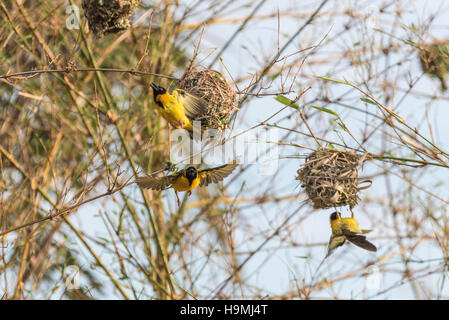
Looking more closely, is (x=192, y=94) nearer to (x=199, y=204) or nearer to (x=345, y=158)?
(x=345, y=158)

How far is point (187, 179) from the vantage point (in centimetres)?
274

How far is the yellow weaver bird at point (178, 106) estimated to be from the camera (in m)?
2.61

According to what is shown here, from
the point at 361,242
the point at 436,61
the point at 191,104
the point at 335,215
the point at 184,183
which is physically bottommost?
the point at 361,242

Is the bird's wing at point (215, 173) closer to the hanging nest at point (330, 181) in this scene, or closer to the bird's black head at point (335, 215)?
the hanging nest at point (330, 181)

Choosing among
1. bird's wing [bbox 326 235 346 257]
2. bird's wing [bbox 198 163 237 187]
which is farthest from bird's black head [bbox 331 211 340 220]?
bird's wing [bbox 198 163 237 187]

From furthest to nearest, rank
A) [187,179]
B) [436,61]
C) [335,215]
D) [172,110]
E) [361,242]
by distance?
[436,61] → [335,215] → [361,242] → [187,179] → [172,110]

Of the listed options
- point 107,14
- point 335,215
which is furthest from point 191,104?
point 335,215

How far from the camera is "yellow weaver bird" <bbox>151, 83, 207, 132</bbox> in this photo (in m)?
2.61

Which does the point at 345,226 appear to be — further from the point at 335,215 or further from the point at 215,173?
the point at 215,173

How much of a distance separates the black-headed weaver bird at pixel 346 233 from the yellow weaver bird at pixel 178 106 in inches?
36.3

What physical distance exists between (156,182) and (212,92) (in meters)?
0.55

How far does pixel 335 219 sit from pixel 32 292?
2.40m

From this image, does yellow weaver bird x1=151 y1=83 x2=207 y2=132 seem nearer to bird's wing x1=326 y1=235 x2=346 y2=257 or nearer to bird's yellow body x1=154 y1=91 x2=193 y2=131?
bird's yellow body x1=154 y1=91 x2=193 y2=131
